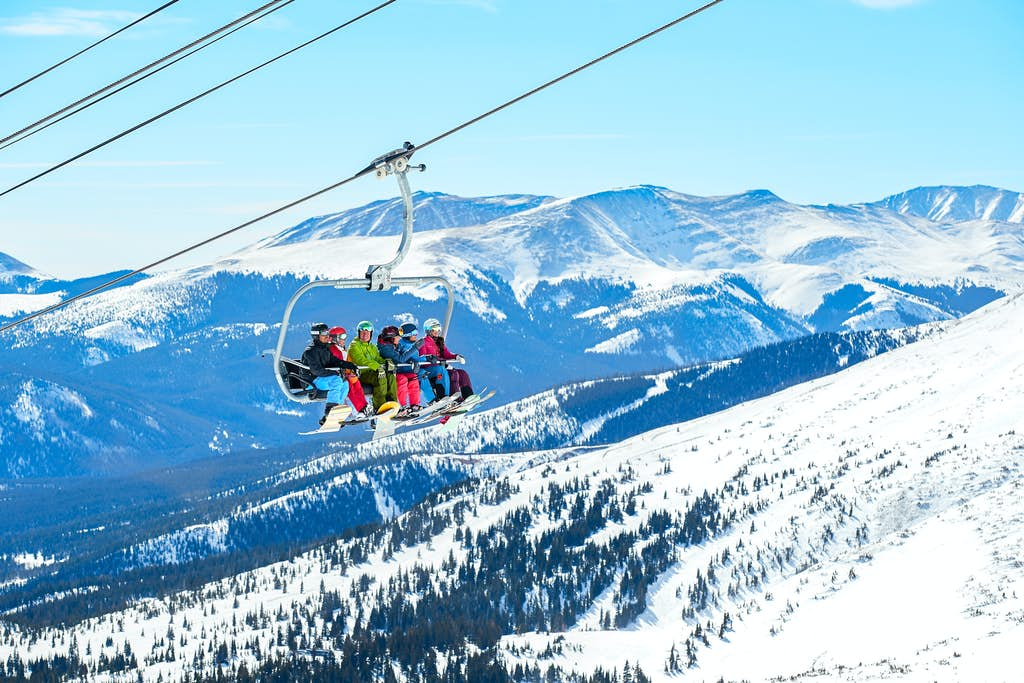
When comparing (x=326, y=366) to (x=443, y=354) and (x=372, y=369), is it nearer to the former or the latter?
(x=372, y=369)

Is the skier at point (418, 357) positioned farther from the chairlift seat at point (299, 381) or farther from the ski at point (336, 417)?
the chairlift seat at point (299, 381)

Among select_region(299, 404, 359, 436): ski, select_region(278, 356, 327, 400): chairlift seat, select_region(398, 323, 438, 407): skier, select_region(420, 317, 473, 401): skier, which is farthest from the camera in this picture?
select_region(420, 317, 473, 401): skier

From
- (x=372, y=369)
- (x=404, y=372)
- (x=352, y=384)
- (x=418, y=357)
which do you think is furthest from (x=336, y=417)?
(x=418, y=357)

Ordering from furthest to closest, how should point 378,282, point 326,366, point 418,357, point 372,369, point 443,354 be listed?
point 443,354 → point 418,357 → point 372,369 → point 326,366 → point 378,282

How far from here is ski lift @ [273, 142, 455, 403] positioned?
28.8 m

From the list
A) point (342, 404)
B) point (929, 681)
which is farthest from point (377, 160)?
point (929, 681)

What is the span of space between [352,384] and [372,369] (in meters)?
0.97

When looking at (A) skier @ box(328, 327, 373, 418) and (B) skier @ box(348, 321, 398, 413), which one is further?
(B) skier @ box(348, 321, 398, 413)

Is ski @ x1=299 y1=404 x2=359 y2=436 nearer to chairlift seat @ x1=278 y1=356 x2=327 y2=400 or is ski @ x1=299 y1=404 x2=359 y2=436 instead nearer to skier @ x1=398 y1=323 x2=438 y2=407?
chairlift seat @ x1=278 y1=356 x2=327 y2=400

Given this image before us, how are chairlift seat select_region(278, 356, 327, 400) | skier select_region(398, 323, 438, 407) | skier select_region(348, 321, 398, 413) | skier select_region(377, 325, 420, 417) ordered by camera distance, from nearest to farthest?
chairlift seat select_region(278, 356, 327, 400), skier select_region(348, 321, 398, 413), skier select_region(377, 325, 420, 417), skier select_region(398, 323, 438, 407)

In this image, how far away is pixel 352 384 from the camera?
40.5m

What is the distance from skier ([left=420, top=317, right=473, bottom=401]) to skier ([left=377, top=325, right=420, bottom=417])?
835mm

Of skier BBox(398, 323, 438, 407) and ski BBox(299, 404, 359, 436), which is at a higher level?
skier BBox(398, 323, 438, 407)

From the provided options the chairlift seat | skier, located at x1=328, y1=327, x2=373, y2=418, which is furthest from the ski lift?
skier, located at x1=328, y1=327, x2=373, y2=418
